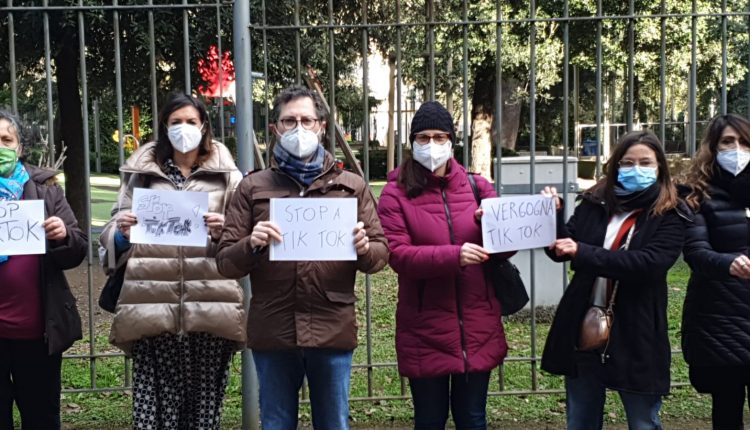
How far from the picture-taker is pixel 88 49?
10109 millimetres

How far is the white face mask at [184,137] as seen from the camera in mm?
3775

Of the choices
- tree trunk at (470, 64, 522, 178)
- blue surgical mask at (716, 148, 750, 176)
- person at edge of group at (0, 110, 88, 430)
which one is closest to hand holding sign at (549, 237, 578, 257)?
blue surgical mask at (716, 148, 750, 176)

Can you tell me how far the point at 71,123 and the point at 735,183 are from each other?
32.0 ft

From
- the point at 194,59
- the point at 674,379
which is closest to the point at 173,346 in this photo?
the point at 674,379

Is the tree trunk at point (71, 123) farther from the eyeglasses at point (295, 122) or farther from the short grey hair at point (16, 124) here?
the eyeglasses at point (295, 122)

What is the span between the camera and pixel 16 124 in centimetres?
391

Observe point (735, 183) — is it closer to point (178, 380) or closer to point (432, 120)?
point (432, 120)

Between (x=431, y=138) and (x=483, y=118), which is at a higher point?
(x=483, y=118)

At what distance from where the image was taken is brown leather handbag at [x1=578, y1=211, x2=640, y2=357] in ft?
11.8

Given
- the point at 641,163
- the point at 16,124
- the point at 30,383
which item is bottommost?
the point at 30,383

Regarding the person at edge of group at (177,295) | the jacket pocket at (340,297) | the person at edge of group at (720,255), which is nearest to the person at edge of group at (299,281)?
the jacket pocket at (340,297)

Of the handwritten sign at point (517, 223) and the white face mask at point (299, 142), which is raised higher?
the white face mask at point (299, 142)

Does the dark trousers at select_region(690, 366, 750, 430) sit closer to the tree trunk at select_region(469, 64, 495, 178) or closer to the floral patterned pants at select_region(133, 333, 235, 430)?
the floral patterned pants at select_region(133, 333, 235, 430)

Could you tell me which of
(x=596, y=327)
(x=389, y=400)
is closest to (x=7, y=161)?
(x=596, y=327)
